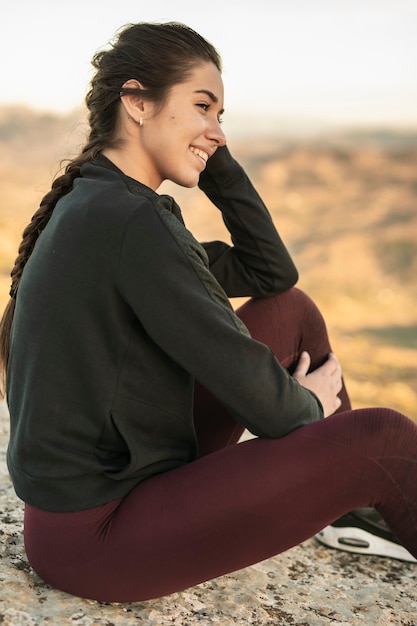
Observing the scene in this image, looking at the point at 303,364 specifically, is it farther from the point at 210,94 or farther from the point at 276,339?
the point at 210,94

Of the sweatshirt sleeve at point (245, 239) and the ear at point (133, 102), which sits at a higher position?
the ear at point (133, 102)

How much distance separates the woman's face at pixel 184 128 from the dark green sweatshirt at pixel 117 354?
0.18m

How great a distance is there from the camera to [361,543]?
223 centimetres

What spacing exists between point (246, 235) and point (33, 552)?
1.07 m

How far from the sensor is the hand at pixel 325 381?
74.3 inches

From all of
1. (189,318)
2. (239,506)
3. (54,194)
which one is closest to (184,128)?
(54,194)

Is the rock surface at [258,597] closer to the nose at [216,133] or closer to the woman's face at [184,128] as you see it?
the woman's face at [184,128]

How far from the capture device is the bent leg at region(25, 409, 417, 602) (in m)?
1.50

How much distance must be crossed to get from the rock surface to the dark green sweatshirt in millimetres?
222

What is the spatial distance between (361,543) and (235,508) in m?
0.88

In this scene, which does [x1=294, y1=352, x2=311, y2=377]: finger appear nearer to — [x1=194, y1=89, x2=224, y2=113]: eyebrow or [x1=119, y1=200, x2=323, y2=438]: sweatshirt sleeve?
[x1=119, y1=200, x2=323, y2=438]: sweatshirt sleeve

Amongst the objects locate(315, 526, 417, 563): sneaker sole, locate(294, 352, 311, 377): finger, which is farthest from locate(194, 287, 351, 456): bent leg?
locate(315, 526, 417, 563): sneaker sole

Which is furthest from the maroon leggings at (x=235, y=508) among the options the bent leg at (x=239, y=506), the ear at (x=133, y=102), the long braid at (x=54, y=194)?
the ear at (x=133, y=102)

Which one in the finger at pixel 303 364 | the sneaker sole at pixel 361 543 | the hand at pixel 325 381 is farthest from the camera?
the sneaker sole at pixel 361 543
